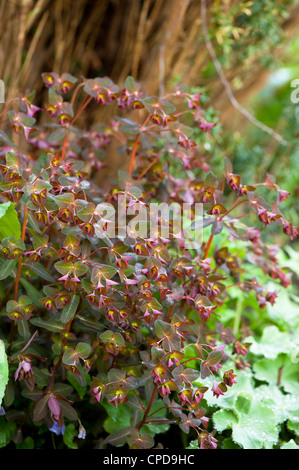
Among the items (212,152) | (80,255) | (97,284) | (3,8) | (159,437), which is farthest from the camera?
(212,152)

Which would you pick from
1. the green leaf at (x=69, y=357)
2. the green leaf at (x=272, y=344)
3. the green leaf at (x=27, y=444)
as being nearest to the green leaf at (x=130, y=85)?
the green leaf at (x=69, y=357)

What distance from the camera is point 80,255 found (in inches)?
41.9

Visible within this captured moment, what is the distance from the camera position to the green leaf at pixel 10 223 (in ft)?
3.59

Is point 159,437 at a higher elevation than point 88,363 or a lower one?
lower

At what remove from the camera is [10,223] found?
1.11 meters

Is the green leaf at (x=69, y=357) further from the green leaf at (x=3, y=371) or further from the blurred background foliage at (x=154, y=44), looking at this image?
the blurred background foliage at (x=154, y=44)

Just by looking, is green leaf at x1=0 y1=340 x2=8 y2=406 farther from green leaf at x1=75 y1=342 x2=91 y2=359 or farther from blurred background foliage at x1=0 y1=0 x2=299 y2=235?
blurred background foliage at x1=0 y1=0 x2=299 y2=235

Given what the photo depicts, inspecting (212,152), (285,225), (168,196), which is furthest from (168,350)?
(212,152)

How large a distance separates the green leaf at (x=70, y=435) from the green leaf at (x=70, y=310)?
0.34 m

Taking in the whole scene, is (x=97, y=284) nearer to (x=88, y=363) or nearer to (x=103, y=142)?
(x=88, y=363)

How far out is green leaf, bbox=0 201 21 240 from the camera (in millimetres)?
1095

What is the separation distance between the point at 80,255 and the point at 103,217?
→ 12cm

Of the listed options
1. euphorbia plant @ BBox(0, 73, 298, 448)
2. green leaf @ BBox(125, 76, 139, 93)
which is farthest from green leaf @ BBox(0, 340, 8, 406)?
green leaf @ BBox(125, 76, 139, 93)

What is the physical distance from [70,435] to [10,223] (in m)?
0.53
